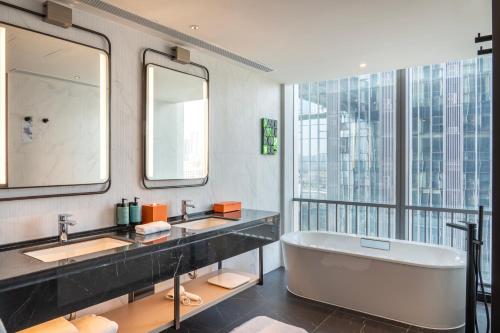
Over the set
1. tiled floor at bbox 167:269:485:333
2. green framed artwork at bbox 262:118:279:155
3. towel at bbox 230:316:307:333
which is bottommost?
tiled floor at bbox 167:269:485:333

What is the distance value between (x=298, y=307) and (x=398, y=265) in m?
1.02

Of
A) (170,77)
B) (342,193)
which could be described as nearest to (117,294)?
(170,77)

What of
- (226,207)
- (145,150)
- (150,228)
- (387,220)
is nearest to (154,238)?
(150,228)

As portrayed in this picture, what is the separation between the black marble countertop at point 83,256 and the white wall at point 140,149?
A: 78 mm

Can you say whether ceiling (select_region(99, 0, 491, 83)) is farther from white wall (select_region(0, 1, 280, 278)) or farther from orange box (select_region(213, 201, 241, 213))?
orange box (select_region(213, 201, 241, 213))

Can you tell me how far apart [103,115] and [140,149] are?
380 mm

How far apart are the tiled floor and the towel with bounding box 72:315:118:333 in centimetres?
88

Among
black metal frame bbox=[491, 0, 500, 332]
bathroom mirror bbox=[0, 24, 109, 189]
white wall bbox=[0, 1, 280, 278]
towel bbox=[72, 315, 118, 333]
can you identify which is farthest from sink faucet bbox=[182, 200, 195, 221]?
black metal frame bbox=[491, 0, 500, 332]

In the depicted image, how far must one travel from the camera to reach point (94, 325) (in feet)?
6.38

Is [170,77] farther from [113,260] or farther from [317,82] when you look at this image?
[317,82]

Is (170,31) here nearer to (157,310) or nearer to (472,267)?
(157,310)

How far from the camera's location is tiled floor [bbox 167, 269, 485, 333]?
2809 millimetres

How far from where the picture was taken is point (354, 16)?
2.27 metres

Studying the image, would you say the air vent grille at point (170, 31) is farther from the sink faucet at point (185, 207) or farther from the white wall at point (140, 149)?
the sink faucet at point (185, 207)
